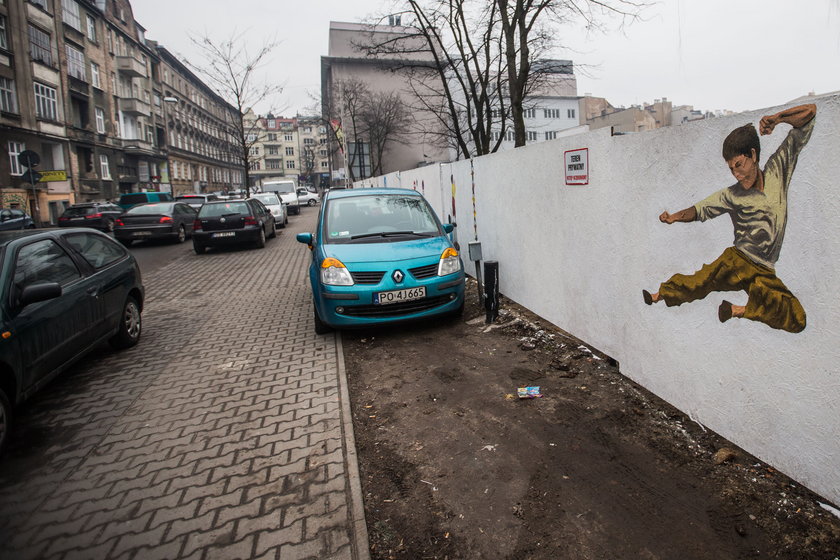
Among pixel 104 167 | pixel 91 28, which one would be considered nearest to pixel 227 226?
pixel 104 167

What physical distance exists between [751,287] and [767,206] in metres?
0.48

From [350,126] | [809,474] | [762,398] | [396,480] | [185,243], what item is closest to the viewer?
[809,474]

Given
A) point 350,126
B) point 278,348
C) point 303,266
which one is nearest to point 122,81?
point 350,126

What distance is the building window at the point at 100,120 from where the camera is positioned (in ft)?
126

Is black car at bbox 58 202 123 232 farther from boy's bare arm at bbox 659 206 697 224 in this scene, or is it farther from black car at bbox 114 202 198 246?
boy's bare arm at bbox 659 206 697 224

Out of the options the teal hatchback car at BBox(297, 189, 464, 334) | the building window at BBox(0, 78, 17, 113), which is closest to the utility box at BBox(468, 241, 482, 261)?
the teal hatchback car at BBox(297, 189, 464, 334)

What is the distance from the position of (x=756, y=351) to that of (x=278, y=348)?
4.58 metres

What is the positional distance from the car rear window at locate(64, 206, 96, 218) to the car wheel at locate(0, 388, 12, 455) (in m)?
21.9

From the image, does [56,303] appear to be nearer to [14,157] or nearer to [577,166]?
[577,166]

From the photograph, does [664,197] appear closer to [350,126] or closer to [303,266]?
[303,266]

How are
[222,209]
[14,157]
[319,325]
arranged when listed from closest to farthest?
1. [319,325]
2. [222,209]
3. [14,157]

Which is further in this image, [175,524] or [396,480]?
[396,480]

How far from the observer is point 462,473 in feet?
10.3

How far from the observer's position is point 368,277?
5.72 metres
